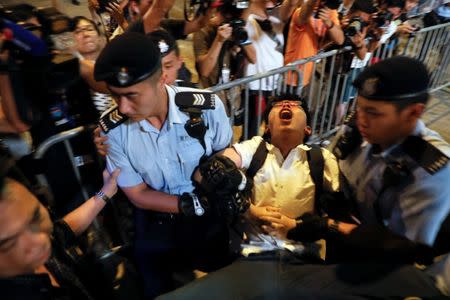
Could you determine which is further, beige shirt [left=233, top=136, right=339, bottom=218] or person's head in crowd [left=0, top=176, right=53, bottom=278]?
beige shirt [left=233, top=136, right=339, bottom=218]

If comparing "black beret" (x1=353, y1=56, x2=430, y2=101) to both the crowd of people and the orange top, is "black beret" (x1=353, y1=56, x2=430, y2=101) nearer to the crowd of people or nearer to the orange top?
the crowd of people

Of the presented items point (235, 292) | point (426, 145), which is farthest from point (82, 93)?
point (426, 145)

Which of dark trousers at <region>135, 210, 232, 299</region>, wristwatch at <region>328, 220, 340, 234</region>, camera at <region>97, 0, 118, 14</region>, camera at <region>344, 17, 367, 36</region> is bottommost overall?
dark trousers at <region>135, 210, 232, 299</region>

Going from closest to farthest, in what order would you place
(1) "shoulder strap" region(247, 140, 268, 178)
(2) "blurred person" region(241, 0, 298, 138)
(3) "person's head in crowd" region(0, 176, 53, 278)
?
(3) "person's head in crowd" region(0, 176, 53, 278), (1) "shoulder strap" region(247, 140, 268, 178), (2) "blurred person" region(241, 0, 298, 138)

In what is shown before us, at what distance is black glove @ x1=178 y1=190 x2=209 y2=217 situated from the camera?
2.18 m

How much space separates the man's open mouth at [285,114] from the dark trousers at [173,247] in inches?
37.7

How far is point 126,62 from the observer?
5.67 feet

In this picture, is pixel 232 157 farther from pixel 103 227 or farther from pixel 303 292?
pixel 103 227

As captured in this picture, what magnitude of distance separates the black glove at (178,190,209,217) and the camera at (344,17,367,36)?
2822 millimetres

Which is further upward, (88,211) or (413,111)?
(413,111)

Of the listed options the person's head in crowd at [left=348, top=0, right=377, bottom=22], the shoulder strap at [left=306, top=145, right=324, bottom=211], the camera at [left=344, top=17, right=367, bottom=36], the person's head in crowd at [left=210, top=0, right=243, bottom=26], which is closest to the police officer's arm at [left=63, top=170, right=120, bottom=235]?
the shoulder strap at [left=306, top=145, right=324, bottom=211]

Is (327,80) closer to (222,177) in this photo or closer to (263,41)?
(263,41)

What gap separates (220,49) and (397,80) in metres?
1.98

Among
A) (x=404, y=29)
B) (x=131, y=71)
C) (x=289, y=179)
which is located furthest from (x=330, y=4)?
(x=131, y=71)
